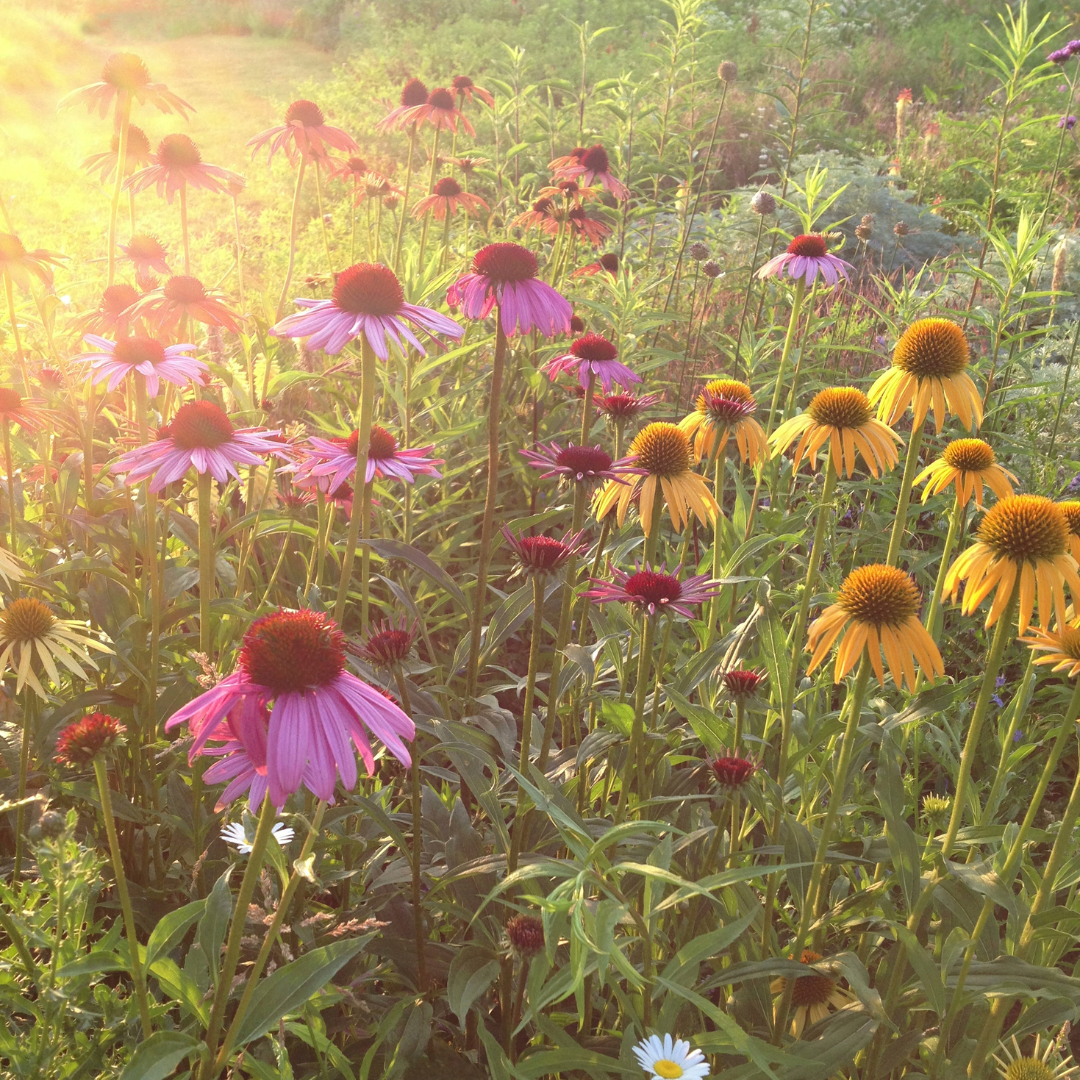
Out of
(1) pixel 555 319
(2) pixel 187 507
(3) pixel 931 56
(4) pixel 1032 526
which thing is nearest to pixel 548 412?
(2) pixel 187 507

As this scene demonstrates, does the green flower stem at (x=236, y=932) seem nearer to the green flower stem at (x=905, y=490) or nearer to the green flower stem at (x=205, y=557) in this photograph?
the green flower stem at (x=205, y=557)

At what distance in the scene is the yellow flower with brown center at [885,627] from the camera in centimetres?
123

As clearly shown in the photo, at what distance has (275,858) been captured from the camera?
45.9 inches

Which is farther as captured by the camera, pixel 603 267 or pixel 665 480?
pixel 603 267

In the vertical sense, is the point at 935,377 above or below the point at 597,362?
above

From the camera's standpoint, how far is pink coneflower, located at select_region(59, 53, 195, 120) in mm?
1929

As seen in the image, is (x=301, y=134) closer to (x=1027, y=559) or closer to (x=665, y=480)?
(x=665, y=480)

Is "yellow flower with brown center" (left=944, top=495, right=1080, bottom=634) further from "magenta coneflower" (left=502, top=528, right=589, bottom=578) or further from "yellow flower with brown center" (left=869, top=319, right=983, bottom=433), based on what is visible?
"magenta coneflower" (left=502, top=528, right=589, bottom=578)

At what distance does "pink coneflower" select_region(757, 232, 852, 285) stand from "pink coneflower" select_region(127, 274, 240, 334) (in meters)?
1.36

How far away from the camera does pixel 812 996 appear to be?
1439mm

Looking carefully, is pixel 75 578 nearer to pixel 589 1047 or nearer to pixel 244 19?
pixel 589 1047

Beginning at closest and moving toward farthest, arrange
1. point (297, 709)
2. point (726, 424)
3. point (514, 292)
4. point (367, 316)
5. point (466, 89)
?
point (297, 709) → point (367, 316) → point (514, 292) → point (726, 424) → point (466, 89)

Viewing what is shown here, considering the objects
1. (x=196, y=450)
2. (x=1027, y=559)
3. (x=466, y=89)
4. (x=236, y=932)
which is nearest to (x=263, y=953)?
(x=236, y=932)

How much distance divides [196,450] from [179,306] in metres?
0.63
